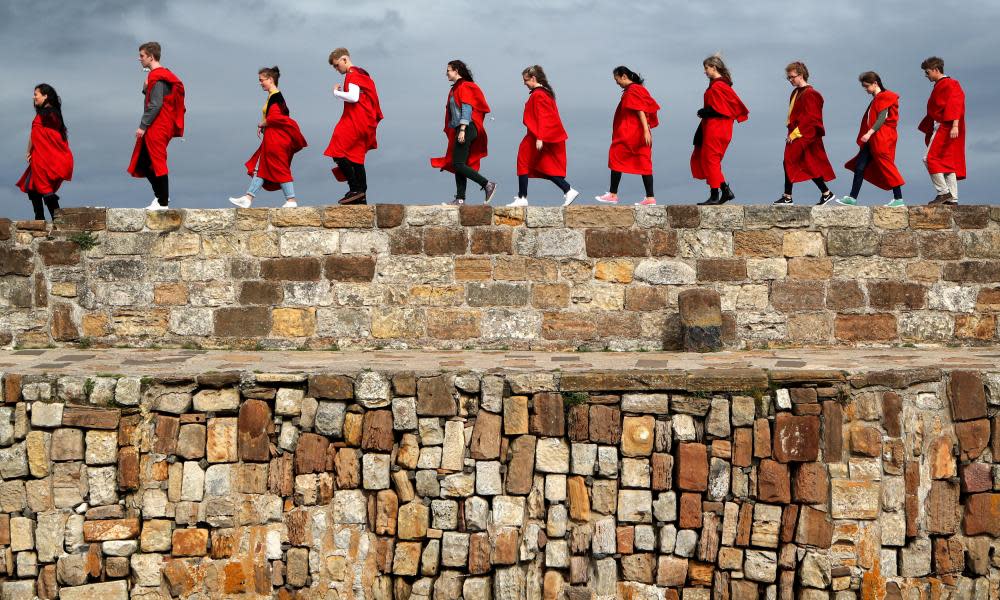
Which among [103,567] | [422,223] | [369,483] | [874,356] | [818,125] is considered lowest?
[103,567]

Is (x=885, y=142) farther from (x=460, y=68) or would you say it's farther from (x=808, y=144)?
(x=460, y=68)

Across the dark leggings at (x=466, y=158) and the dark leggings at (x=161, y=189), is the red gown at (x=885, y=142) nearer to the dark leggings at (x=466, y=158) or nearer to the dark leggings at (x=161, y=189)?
the dark leggings at (x=466, y=158)

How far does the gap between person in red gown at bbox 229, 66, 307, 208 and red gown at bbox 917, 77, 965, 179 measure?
17.6ft

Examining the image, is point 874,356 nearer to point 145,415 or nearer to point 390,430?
point 390,430

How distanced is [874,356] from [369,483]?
12.7 feet

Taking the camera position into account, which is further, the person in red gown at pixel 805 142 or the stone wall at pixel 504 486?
the person in red gown at pixel 805 142

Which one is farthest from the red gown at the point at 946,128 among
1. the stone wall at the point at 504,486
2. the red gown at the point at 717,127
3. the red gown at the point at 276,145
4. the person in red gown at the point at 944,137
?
the red gown at the point at 276,145

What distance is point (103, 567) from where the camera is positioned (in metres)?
7.69

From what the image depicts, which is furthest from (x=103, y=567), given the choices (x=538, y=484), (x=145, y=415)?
(x=538, y=484)

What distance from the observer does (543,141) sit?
33.0 ft

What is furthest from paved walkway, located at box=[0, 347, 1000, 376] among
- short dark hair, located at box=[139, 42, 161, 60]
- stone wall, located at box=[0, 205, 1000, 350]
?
short dark hair, located at box=[139, 42, 161, 60]

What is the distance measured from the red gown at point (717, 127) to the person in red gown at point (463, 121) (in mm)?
1794

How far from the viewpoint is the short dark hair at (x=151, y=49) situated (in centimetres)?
1005

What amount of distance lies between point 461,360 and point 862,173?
3.93m
